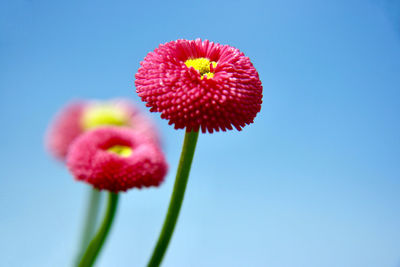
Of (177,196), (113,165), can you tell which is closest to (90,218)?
(113,165)

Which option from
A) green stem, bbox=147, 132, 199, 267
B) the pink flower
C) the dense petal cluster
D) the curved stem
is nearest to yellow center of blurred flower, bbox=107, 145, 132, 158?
the dense petal cluster

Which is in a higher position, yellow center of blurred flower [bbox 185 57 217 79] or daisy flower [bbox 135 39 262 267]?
yellow center of blurred flower [bbox 185 57 217 79]

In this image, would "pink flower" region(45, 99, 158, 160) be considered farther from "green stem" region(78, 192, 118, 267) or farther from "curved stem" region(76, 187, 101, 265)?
"green stem" region(78, 192, 118, 267)

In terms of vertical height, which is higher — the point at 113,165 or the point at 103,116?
the point at 103,116

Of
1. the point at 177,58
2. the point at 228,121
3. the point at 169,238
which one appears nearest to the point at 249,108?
the point at 228,121

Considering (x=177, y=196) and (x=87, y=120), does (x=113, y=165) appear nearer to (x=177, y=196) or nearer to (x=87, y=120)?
(x=177, y=196)

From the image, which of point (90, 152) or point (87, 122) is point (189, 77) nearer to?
point (90, 152)
